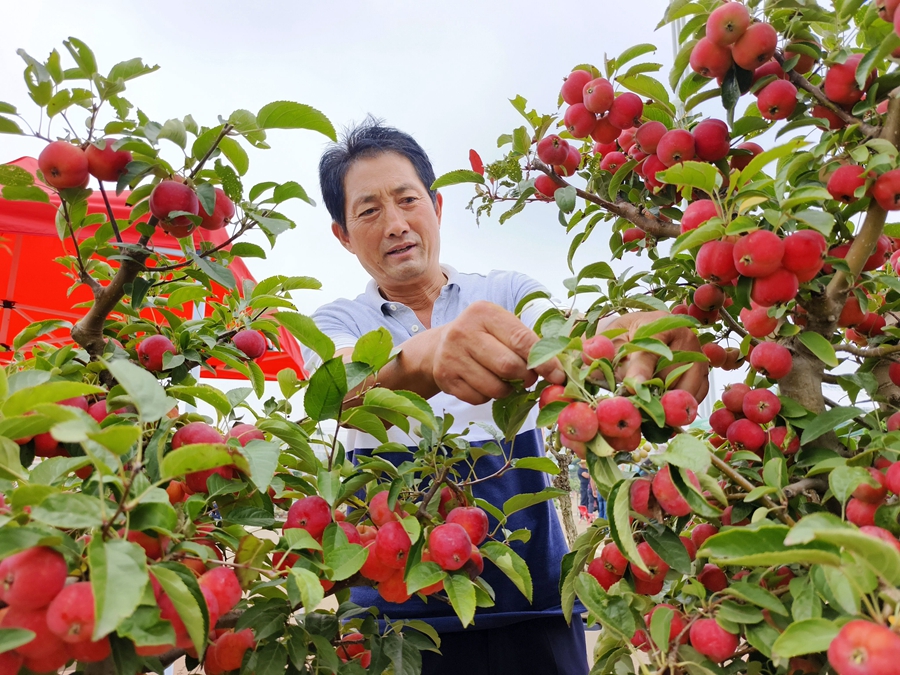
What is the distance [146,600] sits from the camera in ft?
1.65

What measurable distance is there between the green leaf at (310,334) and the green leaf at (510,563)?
349mm

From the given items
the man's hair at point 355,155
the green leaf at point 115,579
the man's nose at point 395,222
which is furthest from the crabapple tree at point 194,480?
the man's hair at point 355,155

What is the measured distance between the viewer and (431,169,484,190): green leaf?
1.17 metres

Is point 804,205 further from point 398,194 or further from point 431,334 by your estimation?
point 398,194

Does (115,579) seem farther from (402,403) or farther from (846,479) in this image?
(846,479)

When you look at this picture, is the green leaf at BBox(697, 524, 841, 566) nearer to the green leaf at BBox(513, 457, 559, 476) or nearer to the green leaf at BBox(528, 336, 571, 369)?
the green leaf at BBox(528, 336, 571, 369)

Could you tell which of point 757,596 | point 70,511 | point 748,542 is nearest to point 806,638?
point 748,542

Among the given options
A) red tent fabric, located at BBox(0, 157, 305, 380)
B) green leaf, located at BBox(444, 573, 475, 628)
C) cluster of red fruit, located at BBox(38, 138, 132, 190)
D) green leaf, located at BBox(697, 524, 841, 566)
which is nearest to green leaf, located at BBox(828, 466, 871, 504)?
green leaf, located at BBox(697, 524, 841, 566)

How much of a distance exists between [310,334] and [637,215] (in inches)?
26.6

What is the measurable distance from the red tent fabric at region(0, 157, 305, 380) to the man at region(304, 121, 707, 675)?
885 millimetres

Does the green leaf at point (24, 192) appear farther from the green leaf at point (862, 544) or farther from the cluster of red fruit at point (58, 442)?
the green leaf at point (862, 544)

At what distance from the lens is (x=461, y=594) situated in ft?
2.40

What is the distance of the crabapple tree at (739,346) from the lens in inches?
26.6

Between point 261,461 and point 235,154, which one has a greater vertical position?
point 235,154
